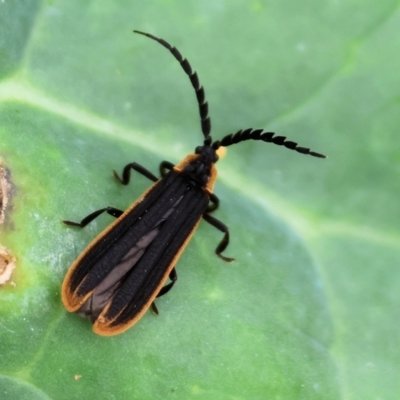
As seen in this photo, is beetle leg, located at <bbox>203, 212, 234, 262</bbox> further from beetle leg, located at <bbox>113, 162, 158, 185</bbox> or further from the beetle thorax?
beetle leg, located at <bbox>113, 162, 158, 185</bbox>

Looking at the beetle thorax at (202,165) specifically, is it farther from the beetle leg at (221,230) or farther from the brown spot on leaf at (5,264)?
the brown spot on leaf at (5,264)

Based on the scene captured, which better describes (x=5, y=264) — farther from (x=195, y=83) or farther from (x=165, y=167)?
(x=195, y=83)

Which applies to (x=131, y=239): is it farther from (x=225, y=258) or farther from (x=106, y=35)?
(x=106, y=35)

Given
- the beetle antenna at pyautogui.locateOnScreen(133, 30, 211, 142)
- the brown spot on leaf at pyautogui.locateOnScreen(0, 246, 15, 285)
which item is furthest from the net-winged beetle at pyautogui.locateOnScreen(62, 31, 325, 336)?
the brown spot on leaf at pyautogui.locateOnScreen(0, 246, 15, 285)

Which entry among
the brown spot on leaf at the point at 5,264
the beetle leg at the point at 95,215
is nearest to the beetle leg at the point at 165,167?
the beetle leg at the point at 95,215

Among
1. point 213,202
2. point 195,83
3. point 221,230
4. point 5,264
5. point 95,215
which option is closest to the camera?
point 5,264

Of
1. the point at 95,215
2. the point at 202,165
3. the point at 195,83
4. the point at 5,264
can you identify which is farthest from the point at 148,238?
the point at 195,83

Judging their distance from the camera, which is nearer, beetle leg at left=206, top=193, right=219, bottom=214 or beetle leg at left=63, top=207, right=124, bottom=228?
beetle leg at left=63, top=207, right=124, bottom=228

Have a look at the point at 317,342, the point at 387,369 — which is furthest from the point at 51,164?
the point at 387,369
